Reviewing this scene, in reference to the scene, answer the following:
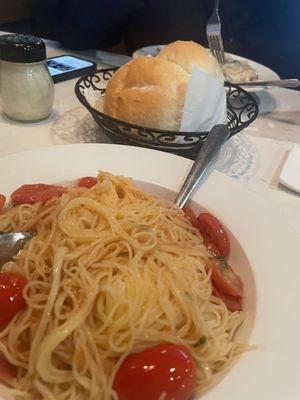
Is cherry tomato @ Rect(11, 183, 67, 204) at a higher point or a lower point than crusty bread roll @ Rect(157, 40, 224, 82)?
lower

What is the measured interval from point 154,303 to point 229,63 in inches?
59.3

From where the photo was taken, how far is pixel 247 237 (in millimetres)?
1077

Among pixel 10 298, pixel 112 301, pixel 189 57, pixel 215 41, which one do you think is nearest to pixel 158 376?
pixel 112 301

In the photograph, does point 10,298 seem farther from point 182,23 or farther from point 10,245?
point 182,23

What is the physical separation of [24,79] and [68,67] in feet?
A: 1.98

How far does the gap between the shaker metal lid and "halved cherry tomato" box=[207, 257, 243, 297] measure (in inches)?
35.5

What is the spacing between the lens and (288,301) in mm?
882

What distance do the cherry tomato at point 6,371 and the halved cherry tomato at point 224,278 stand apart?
1.48ft

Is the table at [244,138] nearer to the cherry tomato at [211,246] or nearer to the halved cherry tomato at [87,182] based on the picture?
the cherry tomato at [211,246]

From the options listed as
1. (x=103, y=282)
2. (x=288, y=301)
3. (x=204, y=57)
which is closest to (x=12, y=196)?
(x=103, y=282)

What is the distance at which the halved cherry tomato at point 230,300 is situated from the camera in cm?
98

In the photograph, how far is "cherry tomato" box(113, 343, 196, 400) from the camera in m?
0.71

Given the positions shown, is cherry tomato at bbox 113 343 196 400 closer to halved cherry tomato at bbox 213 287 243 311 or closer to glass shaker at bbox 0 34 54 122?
halved cherry tomato at bbox 213 287 243 311

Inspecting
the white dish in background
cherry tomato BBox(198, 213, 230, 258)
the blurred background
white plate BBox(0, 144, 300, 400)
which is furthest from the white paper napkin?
the blurred background
